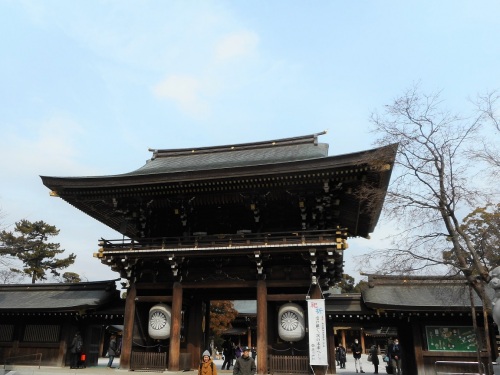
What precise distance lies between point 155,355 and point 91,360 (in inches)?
275

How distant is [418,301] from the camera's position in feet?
57.2

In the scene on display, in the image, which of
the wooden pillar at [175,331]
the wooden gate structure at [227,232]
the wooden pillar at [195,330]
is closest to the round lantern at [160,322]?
the wooden gate structure at [227,232]

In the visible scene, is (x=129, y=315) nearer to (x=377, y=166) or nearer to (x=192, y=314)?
(x=192, y=314)

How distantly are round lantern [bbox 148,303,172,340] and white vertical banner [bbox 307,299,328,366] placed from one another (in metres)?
5.87

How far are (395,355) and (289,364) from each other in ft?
24.8

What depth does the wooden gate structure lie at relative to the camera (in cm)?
1477

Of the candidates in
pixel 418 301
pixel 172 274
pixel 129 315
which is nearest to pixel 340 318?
pixel 418 301

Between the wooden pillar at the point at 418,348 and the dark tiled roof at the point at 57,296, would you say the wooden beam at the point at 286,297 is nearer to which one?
the wooden pillar at the point at 418,348

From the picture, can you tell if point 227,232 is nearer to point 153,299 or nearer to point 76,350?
point 153,299

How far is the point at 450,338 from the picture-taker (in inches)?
648

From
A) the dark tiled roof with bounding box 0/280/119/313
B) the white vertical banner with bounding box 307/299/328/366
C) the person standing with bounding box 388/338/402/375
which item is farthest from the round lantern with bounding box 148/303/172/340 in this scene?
the person standing with bounding box 388/338/402/375

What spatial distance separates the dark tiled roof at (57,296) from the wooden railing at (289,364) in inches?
372

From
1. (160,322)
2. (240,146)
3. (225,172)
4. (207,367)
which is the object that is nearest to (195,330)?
(160,322)

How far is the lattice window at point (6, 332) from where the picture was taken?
20.4 meters
